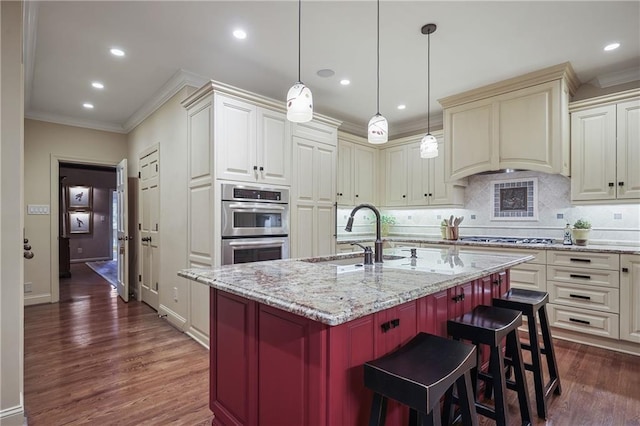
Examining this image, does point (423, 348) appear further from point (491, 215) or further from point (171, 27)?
point (491, 215)

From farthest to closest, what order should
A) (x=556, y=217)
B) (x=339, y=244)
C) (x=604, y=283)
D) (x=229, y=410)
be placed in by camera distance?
(x=339, y=244)
(x=556, y=217)
(x=604, y=283)
(x=229, y=410)

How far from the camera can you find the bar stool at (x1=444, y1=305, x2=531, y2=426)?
61.9 inches

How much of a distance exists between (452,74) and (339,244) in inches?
96.8

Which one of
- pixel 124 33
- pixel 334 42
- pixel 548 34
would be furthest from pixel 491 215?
pixel 124 33

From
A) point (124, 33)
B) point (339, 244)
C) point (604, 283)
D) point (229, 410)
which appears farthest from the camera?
point (339, 244)

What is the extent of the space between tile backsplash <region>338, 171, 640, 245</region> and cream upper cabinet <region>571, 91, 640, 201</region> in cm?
30

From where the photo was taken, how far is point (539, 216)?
4.00m

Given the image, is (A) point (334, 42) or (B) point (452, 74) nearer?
(A) point (334, 42)

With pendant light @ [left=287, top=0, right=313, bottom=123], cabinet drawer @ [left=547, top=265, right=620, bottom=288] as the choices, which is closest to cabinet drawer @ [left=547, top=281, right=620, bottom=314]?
cabinet drawer @ [left=547, top=265, right=620, bottom=288]

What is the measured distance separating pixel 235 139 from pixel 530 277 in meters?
3.40

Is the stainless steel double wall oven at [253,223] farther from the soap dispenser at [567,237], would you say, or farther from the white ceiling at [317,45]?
the soap dispenser at [567,237]

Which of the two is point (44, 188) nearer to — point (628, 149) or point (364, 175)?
point (364, 175)

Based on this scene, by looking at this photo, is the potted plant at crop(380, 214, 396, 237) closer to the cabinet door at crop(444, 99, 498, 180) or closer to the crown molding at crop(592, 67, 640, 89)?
the cabinet door at crop(444, 99, 498, 180)

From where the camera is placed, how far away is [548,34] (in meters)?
2.76
